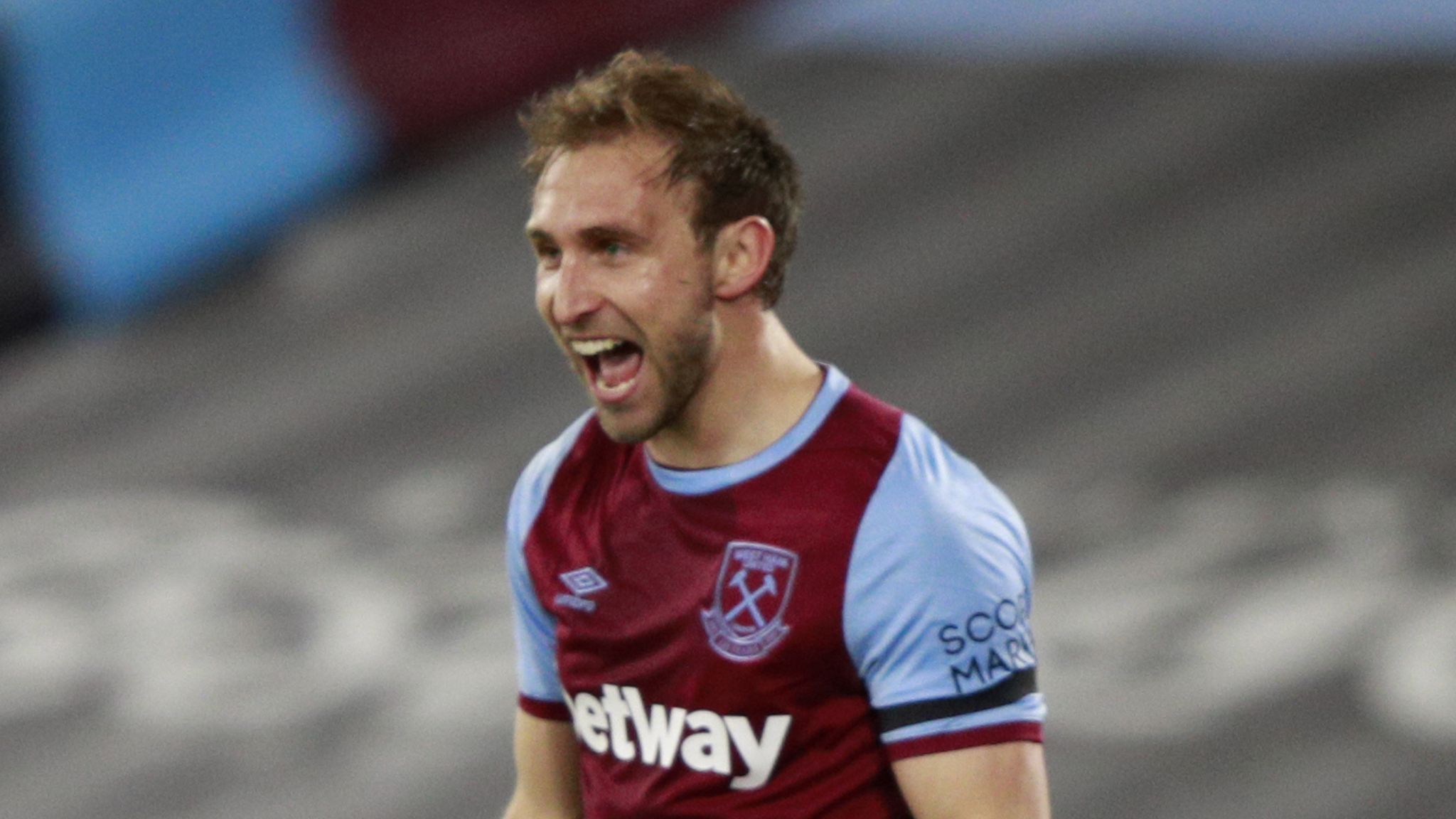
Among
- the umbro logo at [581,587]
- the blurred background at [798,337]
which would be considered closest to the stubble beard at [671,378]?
the umbro logo at [581,587]

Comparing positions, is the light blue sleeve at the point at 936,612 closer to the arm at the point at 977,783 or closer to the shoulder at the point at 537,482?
the arm at the point at 977,783

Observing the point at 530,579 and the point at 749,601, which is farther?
the point at 530,579

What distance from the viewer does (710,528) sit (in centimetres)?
263

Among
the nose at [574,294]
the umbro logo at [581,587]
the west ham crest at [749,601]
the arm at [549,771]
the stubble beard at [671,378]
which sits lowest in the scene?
the arm at [549,771]

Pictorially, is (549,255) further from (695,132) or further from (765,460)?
(765,460)

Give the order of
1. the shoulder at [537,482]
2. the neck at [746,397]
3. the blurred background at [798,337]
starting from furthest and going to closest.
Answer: the blurred background at [798,337]
the shoulder at [537,482]
the neck at [746,397]

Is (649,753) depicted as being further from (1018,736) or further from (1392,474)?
(1392,474)

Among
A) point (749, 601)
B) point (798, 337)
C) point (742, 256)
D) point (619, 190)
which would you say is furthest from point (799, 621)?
point (798, 337)

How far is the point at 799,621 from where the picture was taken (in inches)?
99.4

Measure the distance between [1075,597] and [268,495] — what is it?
2.57 m

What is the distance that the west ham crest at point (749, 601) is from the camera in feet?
8.34

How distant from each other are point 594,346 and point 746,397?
0.72ft

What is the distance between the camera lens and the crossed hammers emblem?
2.55 metres

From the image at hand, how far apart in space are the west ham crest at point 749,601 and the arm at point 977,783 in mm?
217
